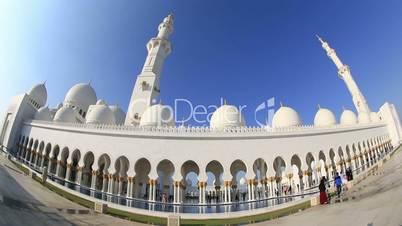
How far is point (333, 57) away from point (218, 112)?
26323 millimetres

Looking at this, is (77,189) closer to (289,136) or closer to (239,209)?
(239,209)

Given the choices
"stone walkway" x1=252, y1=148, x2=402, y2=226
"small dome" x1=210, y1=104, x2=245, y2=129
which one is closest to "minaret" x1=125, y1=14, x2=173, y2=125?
"small dome" x1=210, y1=104, x2=245, y2=129

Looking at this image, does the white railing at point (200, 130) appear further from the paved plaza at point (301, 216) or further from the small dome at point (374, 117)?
the small dome at point (374, 117)

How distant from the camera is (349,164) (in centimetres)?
2777

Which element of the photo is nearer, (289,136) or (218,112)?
(289,136)

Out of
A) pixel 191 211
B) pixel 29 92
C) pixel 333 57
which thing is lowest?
pixel 191 211

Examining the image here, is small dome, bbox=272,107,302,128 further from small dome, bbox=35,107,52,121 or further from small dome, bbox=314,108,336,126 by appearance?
small dome, bbox=35,107,52,121

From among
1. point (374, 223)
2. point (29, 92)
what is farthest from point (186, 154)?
point (29, 92)

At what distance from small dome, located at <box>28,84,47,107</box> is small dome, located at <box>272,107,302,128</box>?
85.7 ft

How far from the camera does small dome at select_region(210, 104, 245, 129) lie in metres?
29.1

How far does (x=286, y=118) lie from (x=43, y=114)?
2484cm

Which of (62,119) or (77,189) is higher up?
(62,119)

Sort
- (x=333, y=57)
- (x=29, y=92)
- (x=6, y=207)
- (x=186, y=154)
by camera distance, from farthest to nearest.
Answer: (x=333, y=57)
(x=29, y=92)
(x=186, y=154)
(x=6, y=207)

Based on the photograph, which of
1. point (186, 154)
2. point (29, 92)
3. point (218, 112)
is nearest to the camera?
point (186, 154)
